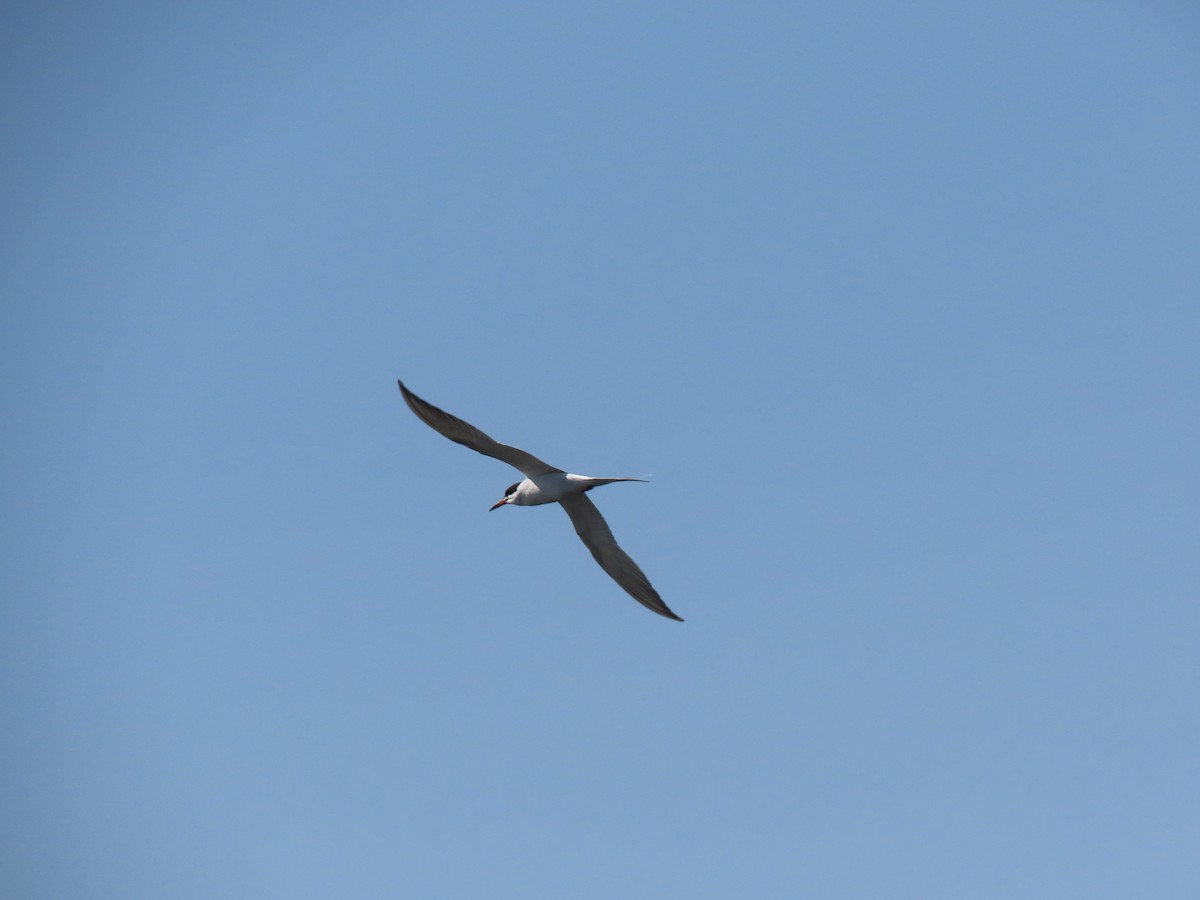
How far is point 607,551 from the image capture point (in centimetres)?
2383

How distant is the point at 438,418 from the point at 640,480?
15.1 feet

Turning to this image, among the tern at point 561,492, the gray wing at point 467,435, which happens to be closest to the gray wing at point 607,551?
the tern at point 561,492

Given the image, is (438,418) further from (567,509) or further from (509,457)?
(567,509)

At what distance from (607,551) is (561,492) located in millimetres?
1953

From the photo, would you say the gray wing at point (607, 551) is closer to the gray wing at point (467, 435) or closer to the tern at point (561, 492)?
the tern at point (561, 492)

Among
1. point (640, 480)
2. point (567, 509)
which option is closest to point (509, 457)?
point (567, 509)

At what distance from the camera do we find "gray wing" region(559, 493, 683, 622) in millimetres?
23203

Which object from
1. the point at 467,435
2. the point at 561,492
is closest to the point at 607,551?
the point at 561,492

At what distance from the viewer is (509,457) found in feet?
74.2

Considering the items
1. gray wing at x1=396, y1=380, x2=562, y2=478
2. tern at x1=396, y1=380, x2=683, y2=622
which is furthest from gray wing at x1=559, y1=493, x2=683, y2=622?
gray wing at x1=396, y1=380, x2=562, y2=478

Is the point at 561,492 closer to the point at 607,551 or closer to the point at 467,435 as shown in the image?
the point at 607,551

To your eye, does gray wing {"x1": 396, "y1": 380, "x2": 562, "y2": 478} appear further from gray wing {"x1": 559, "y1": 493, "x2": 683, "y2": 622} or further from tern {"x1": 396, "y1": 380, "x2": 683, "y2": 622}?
gray wing {"x1": 559, "y1": 493, "x2": 683, "y2": 622}

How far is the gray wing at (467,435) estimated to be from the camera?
21172mm

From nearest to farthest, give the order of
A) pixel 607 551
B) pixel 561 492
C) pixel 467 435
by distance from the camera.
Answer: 1. pixel 467 435
2. pixel 561 492
3. pixel 607 551
